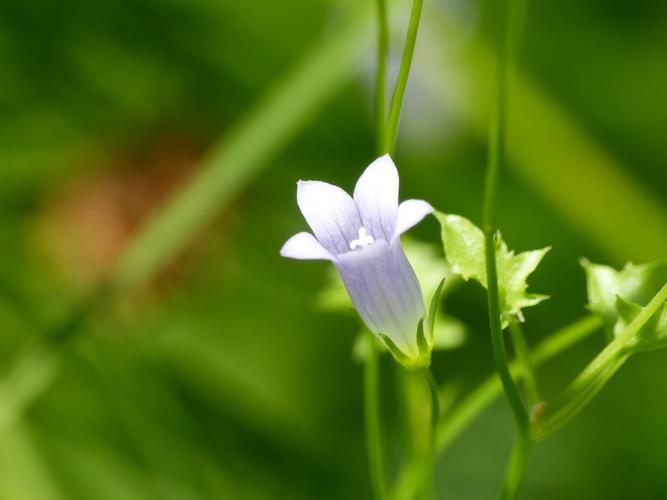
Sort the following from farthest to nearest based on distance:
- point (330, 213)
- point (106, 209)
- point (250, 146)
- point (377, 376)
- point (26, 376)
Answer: point (106, 209) → point (250, 146) → point (26, 376) → point (377, 376) → point (330, 213)

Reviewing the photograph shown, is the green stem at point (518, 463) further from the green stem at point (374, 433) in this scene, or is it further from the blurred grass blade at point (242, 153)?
the blurred grass blade at point (242, 153)

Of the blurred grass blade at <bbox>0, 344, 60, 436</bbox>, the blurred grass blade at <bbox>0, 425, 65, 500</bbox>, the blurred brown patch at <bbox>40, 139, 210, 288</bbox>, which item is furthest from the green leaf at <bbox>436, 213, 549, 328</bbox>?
the blurred brown patch at <bbox>40, 139, 210, 288</bbox>

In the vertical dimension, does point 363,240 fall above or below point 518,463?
above

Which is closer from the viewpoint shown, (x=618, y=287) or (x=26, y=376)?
(x=618, y=287)

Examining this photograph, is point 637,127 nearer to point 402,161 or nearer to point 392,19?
point 402,161

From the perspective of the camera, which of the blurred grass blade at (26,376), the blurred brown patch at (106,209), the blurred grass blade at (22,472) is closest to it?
the blurred grass blade at (26,376)

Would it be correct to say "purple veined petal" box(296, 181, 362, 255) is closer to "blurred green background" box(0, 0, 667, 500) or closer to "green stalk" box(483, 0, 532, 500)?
"green stalk" box(483, 0, 532, 500)

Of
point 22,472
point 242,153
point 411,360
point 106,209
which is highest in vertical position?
point 106,209

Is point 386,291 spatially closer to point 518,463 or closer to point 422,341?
point 422,341

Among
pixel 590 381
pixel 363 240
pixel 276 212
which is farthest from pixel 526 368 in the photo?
pixel 276 212

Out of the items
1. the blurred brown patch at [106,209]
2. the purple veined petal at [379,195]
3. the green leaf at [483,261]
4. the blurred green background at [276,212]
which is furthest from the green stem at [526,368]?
the blurred brown patch at [106,209]
